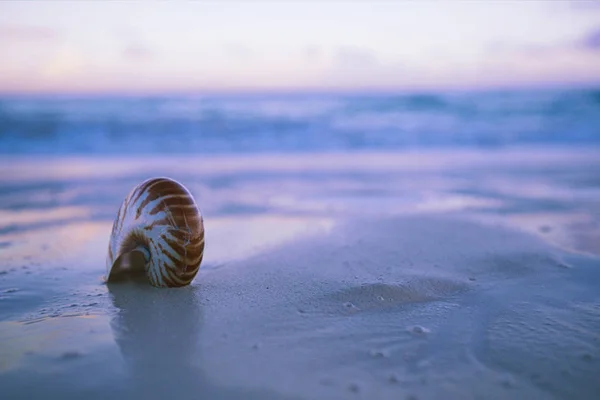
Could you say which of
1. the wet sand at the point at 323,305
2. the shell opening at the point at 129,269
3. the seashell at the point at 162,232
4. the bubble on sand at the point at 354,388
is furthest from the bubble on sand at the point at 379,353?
the shell opening at the point at 129,269

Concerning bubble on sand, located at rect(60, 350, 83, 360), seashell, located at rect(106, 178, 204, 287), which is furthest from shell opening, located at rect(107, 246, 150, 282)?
bubble on sand, located at rect(60, 350, 83, 360)

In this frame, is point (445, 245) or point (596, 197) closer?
point (445, 245)

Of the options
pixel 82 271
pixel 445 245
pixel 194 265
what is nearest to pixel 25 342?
pixel 194 265

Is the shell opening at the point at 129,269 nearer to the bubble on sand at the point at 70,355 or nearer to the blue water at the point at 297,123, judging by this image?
the bubble on sand at the point at 70,355

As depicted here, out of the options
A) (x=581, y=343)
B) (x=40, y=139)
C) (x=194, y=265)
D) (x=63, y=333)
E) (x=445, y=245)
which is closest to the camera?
(x=581, y=343)

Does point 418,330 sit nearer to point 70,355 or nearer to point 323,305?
point 323,305

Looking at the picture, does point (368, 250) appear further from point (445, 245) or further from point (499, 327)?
point (499, 327)

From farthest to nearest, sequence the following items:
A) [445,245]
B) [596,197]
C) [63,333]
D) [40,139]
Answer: [40,139] → [596,197] → [445,245] → [63,333]
